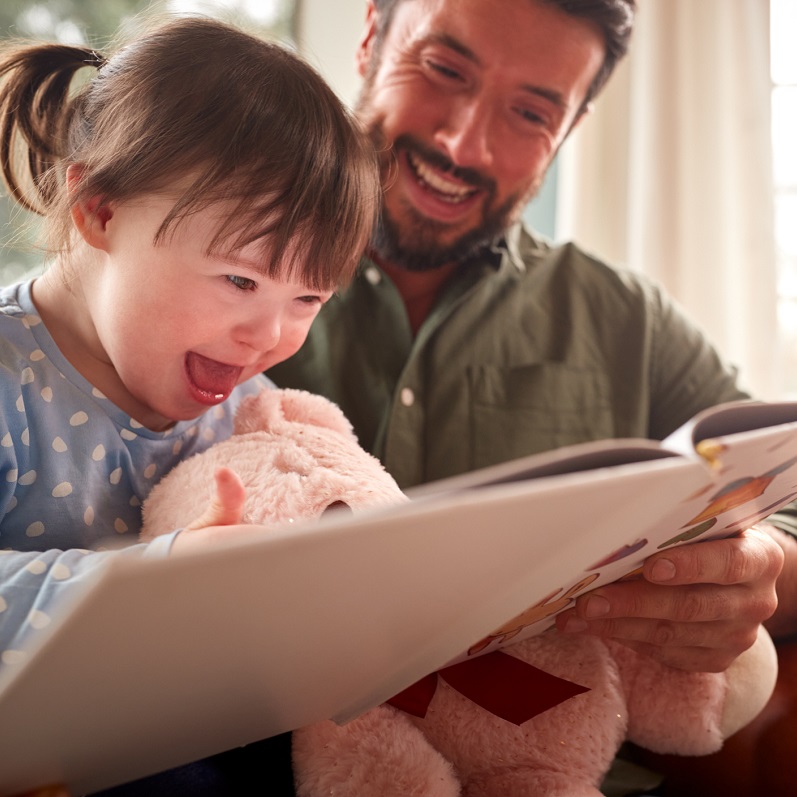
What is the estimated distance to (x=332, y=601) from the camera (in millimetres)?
434

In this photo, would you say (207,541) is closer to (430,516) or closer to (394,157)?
(430,516)

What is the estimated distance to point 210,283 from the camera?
76 centimetres

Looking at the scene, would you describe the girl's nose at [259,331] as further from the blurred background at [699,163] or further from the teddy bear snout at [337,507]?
the blurred background at [699,163]

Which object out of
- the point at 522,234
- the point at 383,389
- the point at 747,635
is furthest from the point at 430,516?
the point at 522,234

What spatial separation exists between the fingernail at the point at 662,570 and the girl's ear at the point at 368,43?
98 cm

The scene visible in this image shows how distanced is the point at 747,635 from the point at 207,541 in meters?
0.55

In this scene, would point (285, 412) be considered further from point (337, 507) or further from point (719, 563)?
point (719, 563)

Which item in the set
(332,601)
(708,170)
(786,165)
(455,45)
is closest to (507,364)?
(455,45)

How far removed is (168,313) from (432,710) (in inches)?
17.0

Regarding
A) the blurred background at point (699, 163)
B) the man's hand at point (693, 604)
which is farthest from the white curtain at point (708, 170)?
the man's hand at point (693, 604)

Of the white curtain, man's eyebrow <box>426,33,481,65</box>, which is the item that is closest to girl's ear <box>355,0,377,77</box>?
man's eyebrow <box>426,33,481,65</box>

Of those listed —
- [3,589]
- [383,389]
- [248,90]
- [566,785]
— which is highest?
[248,90]

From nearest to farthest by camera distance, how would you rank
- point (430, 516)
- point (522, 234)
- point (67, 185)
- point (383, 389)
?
point (430, 516), point (67, 185), point (383, 389), point (522, 234)

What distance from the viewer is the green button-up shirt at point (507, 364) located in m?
1.22
